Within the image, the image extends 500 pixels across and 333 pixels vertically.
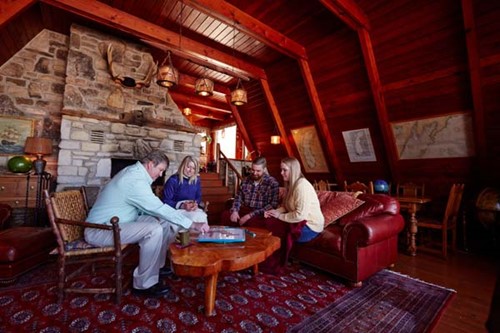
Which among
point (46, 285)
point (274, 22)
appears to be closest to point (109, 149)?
point (46, 285)

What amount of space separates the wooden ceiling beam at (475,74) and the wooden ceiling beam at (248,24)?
240 cm

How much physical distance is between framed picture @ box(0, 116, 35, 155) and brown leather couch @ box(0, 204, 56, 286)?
2194 mm

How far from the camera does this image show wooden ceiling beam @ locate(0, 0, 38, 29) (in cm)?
255

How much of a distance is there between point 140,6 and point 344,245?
432 centimetres

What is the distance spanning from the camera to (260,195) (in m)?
3.08

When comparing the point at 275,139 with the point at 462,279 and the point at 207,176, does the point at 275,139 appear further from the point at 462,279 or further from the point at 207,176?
the point at 462,279

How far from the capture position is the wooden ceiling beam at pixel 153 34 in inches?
126

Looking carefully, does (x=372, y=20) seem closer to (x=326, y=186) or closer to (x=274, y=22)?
(x=274, y=22)

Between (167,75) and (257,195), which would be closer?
(257,195)

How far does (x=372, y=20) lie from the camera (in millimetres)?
3637

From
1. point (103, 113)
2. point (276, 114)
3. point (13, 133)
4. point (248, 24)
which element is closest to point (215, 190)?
point (276, 114)

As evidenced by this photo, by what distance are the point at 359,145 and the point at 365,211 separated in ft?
9.03

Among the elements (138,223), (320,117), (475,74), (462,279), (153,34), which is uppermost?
(153,34)

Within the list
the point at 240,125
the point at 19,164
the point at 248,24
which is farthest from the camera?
the point at 240,125
